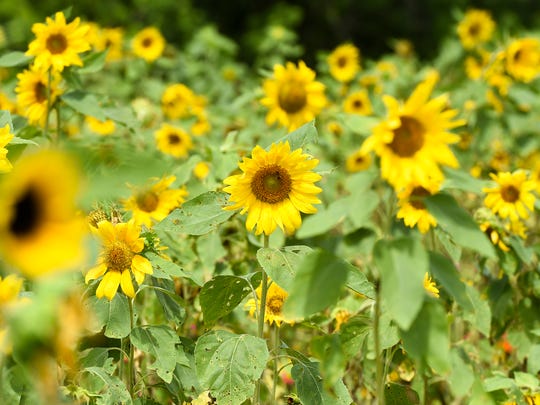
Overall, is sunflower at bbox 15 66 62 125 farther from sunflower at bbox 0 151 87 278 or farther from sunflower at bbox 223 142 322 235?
sunflower at bbox 0 151 87 278

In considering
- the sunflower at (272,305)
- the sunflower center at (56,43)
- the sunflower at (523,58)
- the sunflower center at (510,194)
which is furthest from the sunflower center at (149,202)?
the sunflower at (523,58)

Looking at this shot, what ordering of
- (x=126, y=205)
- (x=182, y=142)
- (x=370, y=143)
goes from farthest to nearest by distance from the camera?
(x=182, y=142) < (x=126, y=205) < (x=370, y=143)

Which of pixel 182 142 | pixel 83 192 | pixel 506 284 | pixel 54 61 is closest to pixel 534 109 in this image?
pixel 182 142

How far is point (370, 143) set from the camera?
131 cm

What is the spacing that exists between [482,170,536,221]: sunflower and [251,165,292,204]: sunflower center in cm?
95

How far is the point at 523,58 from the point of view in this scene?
14.0 ft

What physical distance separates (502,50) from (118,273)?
10.5ft

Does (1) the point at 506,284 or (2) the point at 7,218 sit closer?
(2) the point at 7,218

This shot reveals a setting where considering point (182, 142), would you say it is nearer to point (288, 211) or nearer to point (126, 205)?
point (126, 205)

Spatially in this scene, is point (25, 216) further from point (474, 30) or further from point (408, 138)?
point (474, 30)

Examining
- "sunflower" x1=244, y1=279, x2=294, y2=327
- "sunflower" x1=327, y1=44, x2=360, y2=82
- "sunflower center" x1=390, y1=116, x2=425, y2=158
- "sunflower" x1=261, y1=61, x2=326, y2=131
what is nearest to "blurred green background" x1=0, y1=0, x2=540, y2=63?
"sunflower" x1=327, y1=44, x2=360, y2=82

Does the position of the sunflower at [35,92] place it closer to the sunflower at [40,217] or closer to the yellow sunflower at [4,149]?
the yellow sunflower at [4,149]

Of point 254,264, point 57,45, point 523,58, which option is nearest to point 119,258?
point 254,264

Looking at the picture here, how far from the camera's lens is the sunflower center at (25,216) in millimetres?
1021
